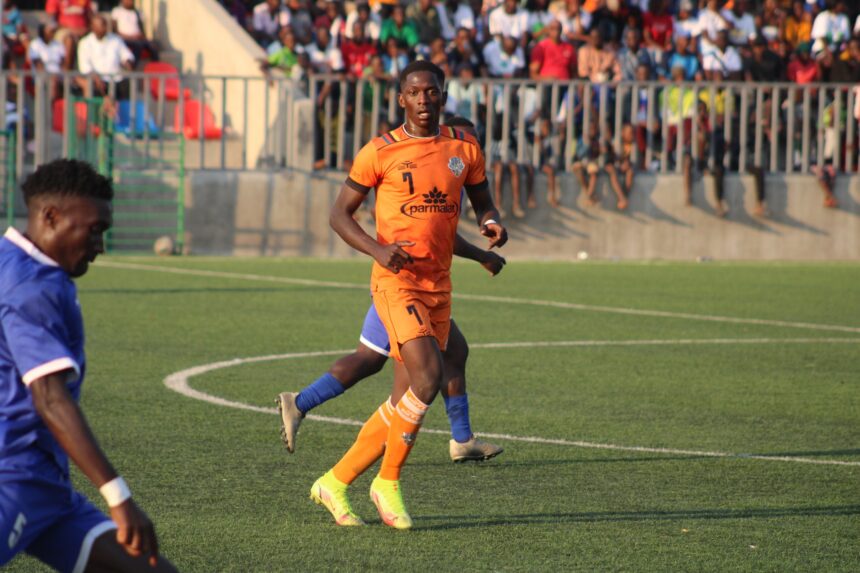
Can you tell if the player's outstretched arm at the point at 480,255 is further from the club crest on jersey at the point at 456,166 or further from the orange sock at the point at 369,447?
the orange sock at the point at 369,447

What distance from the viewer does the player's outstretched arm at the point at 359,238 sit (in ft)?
20.7

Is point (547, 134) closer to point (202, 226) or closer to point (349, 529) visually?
point (202, 226)

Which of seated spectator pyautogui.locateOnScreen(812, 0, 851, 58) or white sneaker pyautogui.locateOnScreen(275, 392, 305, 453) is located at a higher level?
seated spectator pyautogui.locateOnScreen(812, 0, 851, 58)

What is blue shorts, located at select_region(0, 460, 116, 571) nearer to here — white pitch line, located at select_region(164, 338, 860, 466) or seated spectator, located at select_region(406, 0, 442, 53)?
white pitch line, located at select_region(164, 338, 860, 466)

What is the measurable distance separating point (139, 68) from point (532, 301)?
33.9 feet

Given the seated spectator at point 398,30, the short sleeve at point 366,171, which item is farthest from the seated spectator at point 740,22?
the short sleeve at point 366,171

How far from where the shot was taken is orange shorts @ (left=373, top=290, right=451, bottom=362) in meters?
6.44

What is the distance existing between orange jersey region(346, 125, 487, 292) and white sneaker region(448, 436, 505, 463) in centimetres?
116

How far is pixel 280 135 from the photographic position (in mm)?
22594

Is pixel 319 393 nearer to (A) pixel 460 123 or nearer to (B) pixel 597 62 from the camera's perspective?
(A) pixel 460 123

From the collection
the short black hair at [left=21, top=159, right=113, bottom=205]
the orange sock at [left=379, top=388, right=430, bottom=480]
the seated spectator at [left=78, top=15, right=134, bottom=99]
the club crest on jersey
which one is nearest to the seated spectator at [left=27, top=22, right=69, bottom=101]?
the seated spectator at [left=78, top=15, right=134, bottom=99]

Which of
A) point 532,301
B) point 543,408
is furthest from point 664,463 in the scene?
point 532,301

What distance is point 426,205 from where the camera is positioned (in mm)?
6656

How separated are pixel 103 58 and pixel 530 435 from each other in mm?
15940
